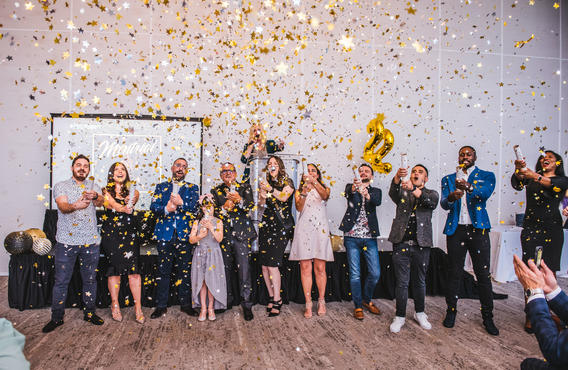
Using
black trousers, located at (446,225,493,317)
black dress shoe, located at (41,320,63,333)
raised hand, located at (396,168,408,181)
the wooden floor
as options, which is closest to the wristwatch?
the wooden floor

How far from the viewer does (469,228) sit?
119 inches

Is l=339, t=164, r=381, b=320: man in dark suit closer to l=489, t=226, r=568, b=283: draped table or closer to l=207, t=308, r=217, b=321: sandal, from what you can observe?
l=207, t=308, r=217, b=321: sandal

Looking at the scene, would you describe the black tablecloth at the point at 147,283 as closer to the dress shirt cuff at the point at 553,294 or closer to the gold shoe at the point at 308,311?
the gold shoe at the point at 308,311

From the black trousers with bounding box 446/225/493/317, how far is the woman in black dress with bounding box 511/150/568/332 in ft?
1.29

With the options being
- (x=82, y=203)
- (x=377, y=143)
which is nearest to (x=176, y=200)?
(x=82, y=203)

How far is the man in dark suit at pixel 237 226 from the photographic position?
3.31 metres

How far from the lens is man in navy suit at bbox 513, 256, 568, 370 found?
1188 millimetres

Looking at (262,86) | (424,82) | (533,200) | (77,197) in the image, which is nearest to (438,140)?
(424,82)

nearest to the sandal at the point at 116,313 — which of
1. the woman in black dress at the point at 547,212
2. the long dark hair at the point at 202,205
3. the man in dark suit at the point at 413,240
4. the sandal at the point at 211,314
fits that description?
the sandal at the point at 211,314

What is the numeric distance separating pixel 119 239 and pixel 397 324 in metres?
2.64

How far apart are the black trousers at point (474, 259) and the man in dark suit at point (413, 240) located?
0.76 feet

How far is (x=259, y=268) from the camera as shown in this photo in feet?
11.7

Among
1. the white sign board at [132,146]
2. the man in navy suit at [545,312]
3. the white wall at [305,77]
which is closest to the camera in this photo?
the man in navy suit at [545,312]

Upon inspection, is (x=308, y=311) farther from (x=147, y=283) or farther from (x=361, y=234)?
(x=147, y=283)
